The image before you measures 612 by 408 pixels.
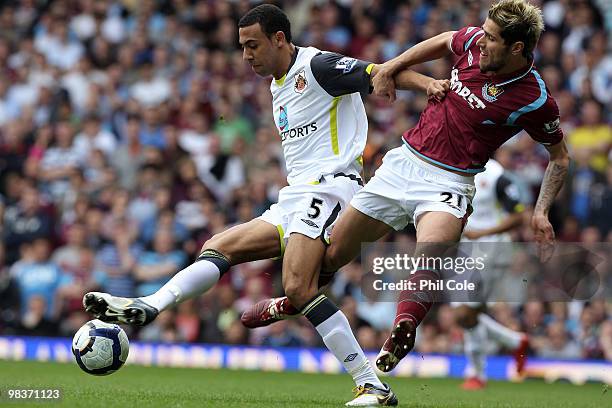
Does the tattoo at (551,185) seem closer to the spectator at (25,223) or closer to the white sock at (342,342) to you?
the white sock at (342,342)

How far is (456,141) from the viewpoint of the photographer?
314 inches

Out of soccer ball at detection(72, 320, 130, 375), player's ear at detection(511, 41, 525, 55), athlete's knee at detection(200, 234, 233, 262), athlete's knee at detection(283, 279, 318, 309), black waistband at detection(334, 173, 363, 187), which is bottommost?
soccer ball at detection(72, 320, 130, 375)

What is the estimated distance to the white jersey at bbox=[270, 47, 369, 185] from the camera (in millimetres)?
8406

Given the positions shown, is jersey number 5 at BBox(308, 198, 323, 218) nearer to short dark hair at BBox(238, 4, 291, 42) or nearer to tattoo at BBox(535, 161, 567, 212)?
short dark hair at BBox(238, 4, 291, 42)

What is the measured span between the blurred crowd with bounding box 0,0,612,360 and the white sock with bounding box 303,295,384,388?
20.5 ft

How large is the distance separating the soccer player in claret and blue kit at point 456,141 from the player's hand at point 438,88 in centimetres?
10

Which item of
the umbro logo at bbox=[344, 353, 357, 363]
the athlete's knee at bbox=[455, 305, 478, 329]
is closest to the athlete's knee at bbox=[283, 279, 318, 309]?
the umbro logo at bbox=[344, 353, 357, 363]

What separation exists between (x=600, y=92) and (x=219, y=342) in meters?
6.39

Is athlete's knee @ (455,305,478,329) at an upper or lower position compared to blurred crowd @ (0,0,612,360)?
lower

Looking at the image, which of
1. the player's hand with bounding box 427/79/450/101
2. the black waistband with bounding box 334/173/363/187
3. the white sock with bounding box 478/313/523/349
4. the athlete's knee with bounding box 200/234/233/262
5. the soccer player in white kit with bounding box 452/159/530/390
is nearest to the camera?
the player's hand with bounding box 427/79/450/101

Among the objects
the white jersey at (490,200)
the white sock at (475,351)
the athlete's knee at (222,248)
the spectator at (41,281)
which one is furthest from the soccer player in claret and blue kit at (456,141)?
the spectator at (41,281)

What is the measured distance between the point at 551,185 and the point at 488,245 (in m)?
4.21

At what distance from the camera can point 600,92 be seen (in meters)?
15.7

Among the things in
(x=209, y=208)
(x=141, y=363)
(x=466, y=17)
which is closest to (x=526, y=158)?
(x=466, y=17)
